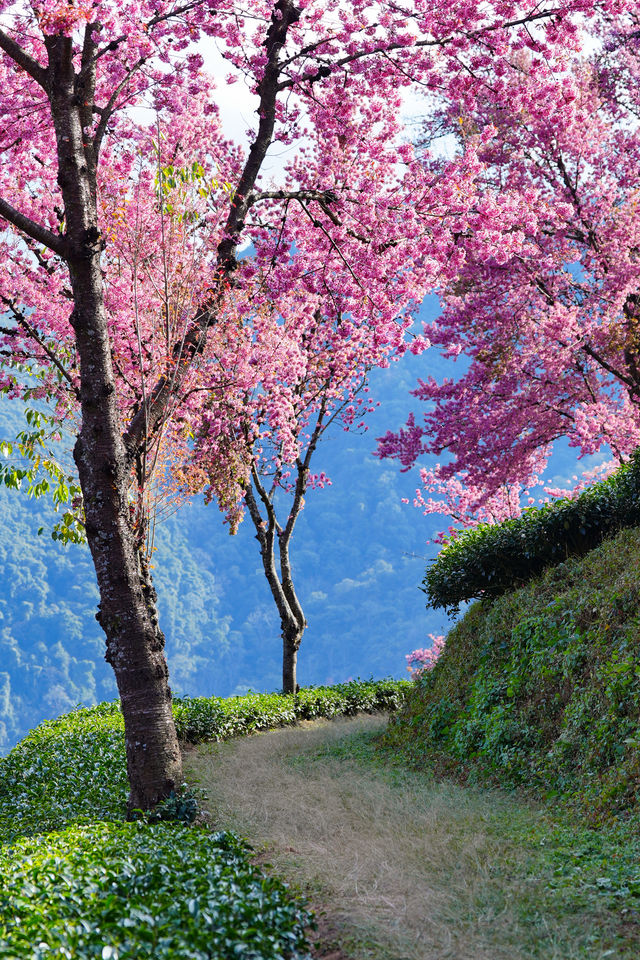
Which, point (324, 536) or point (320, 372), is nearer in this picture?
point (320, 372)

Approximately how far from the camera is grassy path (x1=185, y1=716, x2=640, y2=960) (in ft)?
13.5

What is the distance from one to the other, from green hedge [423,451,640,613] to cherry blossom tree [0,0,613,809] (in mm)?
3097

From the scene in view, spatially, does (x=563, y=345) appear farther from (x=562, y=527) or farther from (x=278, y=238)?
(x=278, y=238)

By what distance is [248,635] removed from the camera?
71750 mm

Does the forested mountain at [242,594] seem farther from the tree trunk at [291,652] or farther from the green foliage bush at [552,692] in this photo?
the green foliage bush at [552,692]

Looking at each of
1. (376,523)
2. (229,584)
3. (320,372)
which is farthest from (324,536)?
(320,372)

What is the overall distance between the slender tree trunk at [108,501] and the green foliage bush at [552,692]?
3481 millimetres

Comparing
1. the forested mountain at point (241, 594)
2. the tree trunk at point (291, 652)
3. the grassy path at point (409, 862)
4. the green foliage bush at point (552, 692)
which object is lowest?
the grassy path at point (409, 862)

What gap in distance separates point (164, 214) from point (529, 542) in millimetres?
6043

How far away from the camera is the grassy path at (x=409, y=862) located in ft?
13.5

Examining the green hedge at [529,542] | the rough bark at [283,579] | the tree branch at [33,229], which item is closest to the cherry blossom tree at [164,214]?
the tree branch at [33,229]

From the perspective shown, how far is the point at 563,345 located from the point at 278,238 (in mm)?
6184

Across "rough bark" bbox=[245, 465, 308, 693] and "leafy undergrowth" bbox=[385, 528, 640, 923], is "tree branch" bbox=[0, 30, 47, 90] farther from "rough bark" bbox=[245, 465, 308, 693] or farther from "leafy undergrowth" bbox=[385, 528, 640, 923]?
"rough bark" bbox=[245, 465, 308, 693]

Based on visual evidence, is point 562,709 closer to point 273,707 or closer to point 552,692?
point 552,692
